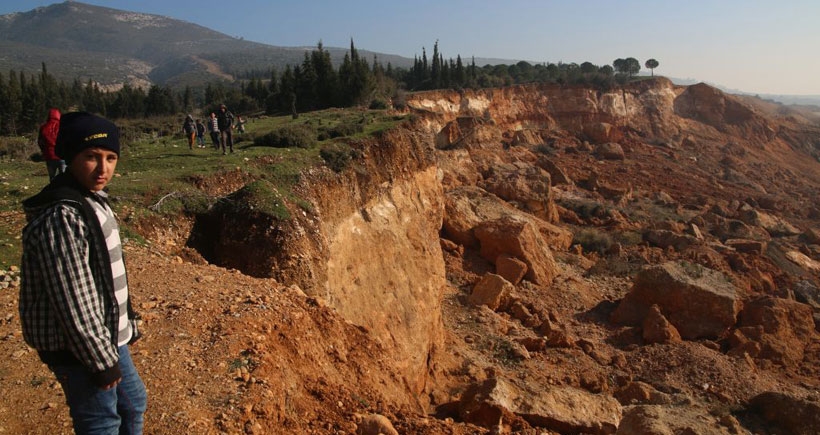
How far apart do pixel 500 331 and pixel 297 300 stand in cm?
1009

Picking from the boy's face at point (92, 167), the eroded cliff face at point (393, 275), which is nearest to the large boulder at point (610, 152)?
the eroded cliff face at point (393, 275)

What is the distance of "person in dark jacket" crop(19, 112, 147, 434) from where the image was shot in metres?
2.71

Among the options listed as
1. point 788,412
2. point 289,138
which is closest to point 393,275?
point 289,138

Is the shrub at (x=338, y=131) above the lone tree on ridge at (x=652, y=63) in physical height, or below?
below

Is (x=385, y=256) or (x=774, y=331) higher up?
(x=385, y=256)

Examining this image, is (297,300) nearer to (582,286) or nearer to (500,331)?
(500,331)

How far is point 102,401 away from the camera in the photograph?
3000 millimetres

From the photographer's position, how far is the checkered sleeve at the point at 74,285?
2695 mm

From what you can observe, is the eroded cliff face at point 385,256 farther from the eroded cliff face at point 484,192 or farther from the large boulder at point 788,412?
the large boulder at point 788,412

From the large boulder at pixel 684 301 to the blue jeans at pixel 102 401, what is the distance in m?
17.3

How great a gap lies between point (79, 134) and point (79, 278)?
2.62ft

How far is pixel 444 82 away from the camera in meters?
56.9

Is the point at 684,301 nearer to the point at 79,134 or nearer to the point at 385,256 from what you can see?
the point at 385,256

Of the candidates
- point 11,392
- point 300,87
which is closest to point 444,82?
point 300,87
